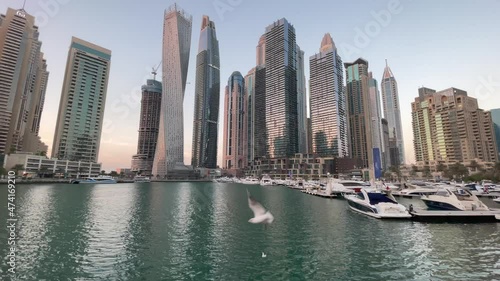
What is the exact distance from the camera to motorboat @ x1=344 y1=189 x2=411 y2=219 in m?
34.4

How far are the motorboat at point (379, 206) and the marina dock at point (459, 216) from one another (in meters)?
1.87

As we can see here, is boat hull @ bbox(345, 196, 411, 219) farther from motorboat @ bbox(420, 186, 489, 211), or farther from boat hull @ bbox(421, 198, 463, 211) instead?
motorboat @ bbox(420, 186, 489, 211)

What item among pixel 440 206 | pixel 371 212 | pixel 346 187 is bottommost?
pixel 371 212

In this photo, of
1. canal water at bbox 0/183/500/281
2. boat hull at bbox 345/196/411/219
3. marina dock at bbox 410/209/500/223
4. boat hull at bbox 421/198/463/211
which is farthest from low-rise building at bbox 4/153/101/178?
boat hull at bbox 421/198/463/211

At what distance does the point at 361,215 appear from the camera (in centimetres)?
3819

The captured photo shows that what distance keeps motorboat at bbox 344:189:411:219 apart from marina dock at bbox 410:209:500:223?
1.87 meters

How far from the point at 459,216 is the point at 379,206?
384 inches

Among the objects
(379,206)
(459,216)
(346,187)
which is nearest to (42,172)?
(346,187)

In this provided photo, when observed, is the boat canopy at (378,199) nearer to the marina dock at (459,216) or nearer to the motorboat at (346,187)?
the marina dock at (459,216)

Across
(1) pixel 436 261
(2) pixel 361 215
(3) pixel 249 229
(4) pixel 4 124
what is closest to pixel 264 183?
(2) pixel 361 215

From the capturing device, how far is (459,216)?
107 feet

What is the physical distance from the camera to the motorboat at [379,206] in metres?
34.4

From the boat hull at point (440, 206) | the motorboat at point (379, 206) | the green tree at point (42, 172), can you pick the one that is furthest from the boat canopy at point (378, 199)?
the green tree at point (42, 172)

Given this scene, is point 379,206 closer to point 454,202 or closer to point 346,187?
point 454,202
